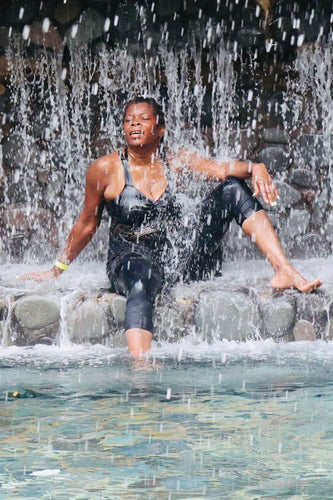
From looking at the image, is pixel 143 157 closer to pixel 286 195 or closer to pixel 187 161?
pixel 187 161

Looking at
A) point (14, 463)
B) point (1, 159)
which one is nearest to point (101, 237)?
point (1, 159)

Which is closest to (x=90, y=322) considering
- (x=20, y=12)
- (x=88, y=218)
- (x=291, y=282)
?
(x=88, y=218)

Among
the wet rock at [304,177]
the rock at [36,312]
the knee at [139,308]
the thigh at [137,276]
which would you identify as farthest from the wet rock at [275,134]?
the rock at [36,312]

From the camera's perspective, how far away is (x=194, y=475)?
90.7 inches

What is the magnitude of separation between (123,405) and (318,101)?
3890mm

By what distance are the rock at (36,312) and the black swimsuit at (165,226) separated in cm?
34

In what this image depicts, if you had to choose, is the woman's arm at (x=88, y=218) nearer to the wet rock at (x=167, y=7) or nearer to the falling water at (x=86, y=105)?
the falling water at (x=86, y=105)

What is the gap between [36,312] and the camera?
15.2ft

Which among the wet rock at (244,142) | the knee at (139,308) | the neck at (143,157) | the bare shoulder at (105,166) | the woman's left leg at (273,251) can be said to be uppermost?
the wet rock at (244,142)

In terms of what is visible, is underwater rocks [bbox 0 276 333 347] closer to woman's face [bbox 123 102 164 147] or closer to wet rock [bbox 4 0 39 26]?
woman's face [bbox 123 102 164 147]

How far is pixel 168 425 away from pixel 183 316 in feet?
5.83

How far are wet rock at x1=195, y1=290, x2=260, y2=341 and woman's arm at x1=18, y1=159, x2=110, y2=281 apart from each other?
76 centimetres

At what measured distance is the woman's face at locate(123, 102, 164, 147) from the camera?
Answer: 470cm

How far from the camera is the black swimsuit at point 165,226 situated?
4.73 m
